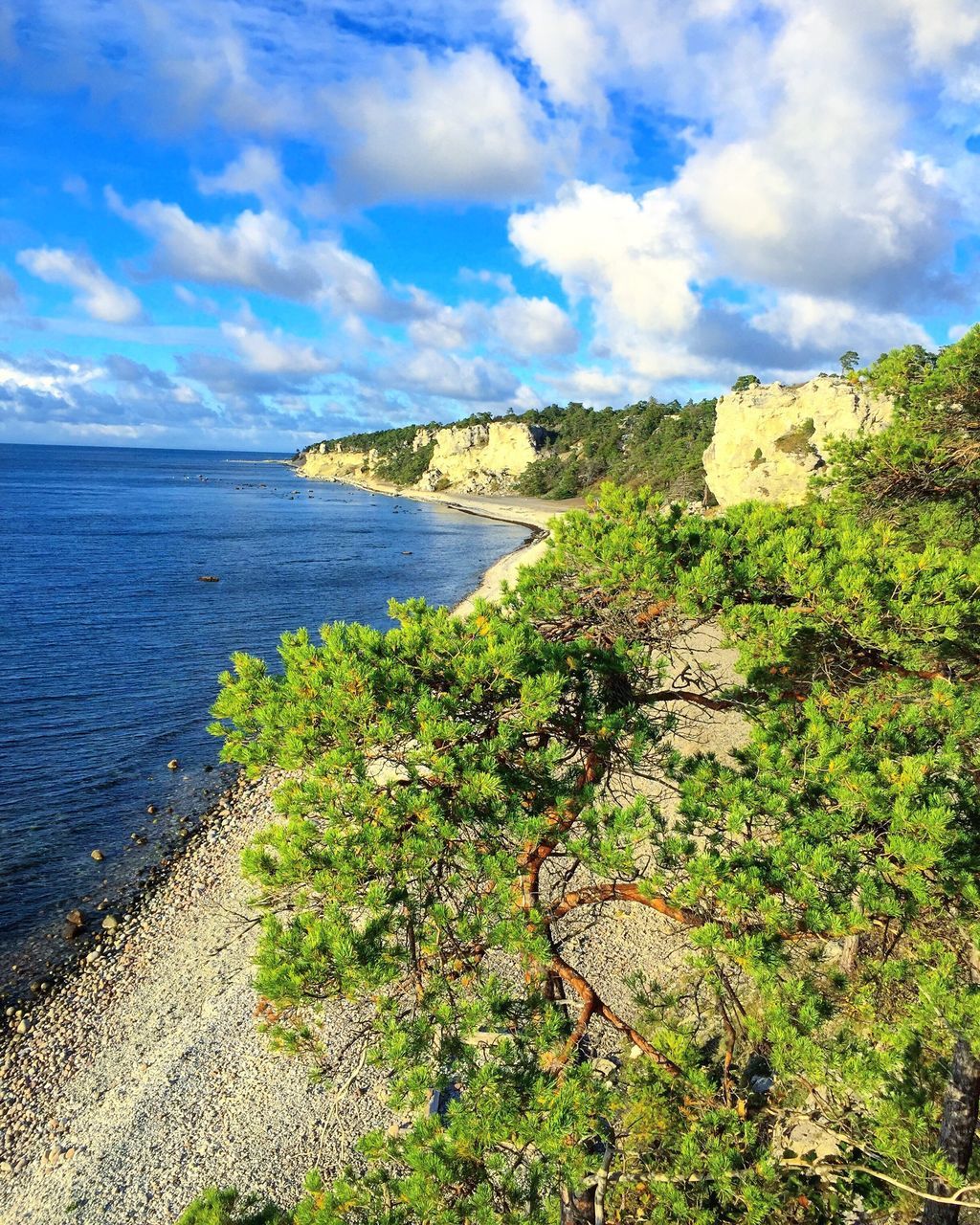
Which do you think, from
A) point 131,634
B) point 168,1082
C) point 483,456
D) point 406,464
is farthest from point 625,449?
point 168,1082

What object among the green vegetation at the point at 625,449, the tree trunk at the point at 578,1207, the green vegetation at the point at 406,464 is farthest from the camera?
the green vegetation at the point at 406,464

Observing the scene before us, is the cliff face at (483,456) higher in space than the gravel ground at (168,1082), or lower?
higher

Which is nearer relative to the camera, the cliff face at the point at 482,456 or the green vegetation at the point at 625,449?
the green vegetation at the point at 625,449

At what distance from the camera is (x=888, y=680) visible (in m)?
7.00

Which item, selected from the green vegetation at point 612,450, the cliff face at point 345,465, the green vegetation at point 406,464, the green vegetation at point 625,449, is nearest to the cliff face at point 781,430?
the green vegetation at point 612,450

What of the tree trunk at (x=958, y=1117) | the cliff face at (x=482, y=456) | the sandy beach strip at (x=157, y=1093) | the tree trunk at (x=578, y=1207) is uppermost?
the cliff face at (x=482, y=456)

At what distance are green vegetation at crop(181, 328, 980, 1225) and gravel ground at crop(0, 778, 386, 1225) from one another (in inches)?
162

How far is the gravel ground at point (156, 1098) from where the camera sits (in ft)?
33.7

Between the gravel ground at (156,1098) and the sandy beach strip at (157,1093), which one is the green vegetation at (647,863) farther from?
the gravel ground at (156,1098)

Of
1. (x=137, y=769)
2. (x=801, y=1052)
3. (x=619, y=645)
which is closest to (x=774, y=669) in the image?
(x=619, y=645)

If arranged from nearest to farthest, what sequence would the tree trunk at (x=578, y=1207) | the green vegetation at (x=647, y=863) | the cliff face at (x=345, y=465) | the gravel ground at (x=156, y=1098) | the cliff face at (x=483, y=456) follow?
the green vegetation at (x=647, y=863) < the tree trunk at (x=578, y=1207) < the gravel ground at (x=156, y=1098) < the cliff face at (x=483, y=456) < the cliff face at (x=345, y=465)

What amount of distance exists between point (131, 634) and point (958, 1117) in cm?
3878

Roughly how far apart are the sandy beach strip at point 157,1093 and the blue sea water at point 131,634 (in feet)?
8.08

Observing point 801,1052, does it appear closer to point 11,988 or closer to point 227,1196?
point 227,1196
